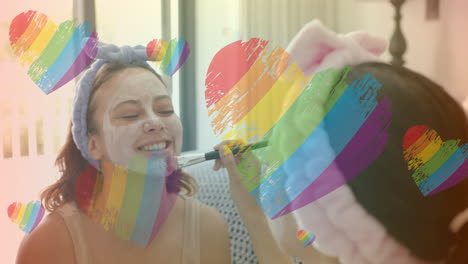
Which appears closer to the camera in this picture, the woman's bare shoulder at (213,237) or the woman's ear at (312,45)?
the woman's ear at (312,45)

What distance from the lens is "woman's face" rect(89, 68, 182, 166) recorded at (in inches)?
22.5

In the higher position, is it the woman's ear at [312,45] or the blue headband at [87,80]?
the woman's ear at [312,45]

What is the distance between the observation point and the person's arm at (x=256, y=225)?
58cm

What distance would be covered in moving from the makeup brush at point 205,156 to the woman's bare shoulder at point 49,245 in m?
0.18

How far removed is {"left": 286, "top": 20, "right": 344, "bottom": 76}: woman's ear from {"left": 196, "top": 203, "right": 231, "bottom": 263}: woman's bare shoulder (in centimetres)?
26

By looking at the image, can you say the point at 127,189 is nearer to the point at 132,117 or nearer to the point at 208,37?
the point at 132,117

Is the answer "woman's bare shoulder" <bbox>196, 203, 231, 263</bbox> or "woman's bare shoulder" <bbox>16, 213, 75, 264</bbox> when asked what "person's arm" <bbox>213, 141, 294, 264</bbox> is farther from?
"woman's bare shoulder" <bbox>16, 213, 75, 264</bbox>

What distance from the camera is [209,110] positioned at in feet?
1.99

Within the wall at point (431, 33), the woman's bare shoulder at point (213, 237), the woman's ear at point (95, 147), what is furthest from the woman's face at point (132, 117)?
the wall at point (431, 33)

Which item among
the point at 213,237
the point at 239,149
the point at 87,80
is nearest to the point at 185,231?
the point at 213,237

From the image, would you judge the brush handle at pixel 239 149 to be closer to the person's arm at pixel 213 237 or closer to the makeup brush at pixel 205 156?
the makeup brush at pixel 205 156

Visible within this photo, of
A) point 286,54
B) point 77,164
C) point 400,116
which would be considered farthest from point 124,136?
point 400,116

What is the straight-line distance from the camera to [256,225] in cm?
59

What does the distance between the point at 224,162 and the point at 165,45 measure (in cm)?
19
